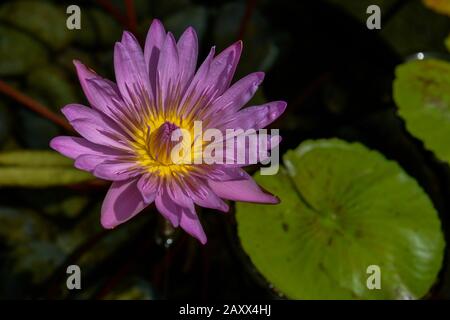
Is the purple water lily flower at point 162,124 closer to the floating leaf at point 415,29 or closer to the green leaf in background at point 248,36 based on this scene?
the green leaf in background at point 248,36

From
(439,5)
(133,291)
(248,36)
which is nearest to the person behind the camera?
(133,291)

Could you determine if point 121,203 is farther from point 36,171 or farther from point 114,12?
point 114,12

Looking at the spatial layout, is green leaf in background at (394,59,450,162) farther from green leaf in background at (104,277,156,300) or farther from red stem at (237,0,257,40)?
green leaf in background at (104,277,156,300)

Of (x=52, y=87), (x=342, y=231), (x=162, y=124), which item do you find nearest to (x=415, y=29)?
(x=342, y=231)

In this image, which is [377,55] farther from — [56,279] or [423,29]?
[56,279]

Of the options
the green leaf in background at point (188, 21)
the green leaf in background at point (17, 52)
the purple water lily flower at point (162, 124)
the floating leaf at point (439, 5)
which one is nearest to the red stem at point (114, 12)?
the green leaf in background at point (188, 21)

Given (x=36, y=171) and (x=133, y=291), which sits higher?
(x=36, y=171)
